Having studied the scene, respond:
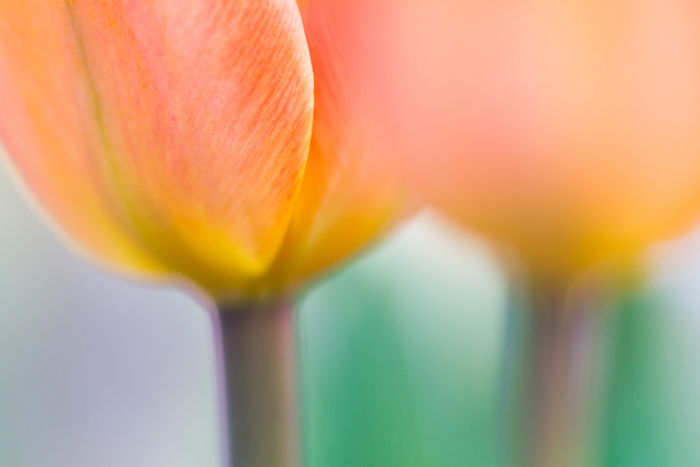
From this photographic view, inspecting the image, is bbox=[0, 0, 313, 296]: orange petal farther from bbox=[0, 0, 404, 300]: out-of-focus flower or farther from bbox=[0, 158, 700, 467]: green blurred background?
bbox=[0, 158, 700, 467]: green blurred background

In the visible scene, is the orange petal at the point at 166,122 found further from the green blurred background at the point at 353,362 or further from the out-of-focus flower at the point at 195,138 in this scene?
the green blurred background at the point at 353,362

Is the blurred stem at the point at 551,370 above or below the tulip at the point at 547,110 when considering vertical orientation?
below

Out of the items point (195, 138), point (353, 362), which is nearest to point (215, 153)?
point (195, 138)

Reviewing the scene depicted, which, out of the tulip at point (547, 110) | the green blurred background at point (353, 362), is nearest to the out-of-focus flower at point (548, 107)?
the tulip at point (547, 110)

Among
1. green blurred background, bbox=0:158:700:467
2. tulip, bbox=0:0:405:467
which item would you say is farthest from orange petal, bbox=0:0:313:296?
green blurred background, bbox=0:158:700:467

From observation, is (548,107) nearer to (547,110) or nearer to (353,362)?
(547,110)

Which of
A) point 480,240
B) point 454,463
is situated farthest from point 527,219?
point 454,463
